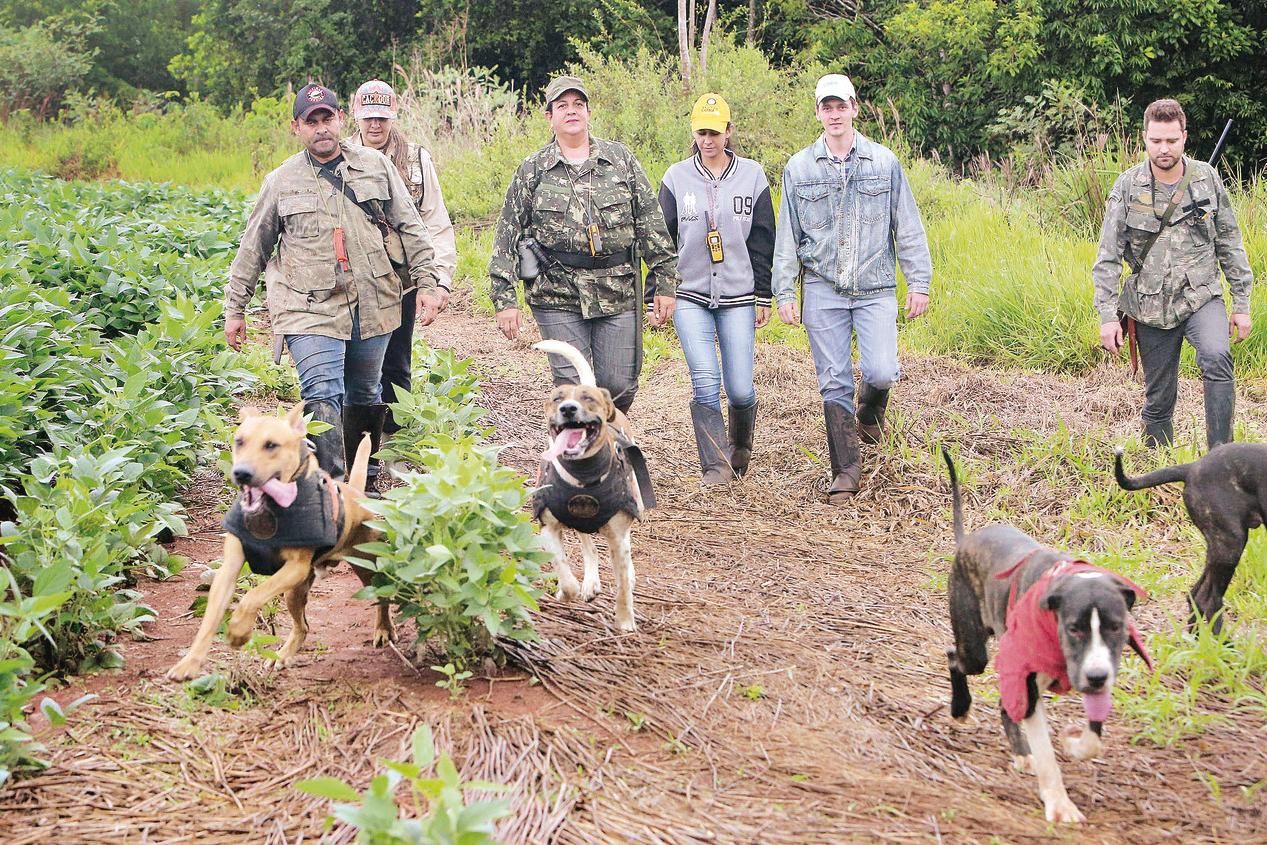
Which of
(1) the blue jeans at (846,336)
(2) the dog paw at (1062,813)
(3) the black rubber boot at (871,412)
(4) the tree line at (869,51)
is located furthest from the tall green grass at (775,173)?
(2) the dog paw at (1062,813)

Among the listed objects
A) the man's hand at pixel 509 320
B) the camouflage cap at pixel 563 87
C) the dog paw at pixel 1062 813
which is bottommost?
the dog paw at pixel 1062 813

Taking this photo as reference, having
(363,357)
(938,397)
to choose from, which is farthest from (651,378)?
(363,357)

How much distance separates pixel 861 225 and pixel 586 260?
1.74m

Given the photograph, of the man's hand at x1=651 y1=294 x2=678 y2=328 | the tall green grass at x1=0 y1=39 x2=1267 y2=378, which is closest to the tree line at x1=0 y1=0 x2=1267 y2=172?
the tall green grass at x1=0 y1=39 x2=1267 y2=378

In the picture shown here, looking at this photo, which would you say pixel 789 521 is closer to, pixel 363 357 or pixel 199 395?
pixel 363 357

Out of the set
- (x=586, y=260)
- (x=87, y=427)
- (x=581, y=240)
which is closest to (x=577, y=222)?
(x=581, y=240)

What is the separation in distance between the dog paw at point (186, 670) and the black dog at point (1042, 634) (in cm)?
261

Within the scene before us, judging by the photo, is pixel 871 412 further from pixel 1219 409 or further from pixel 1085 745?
pixel 1085 745

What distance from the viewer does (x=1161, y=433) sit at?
7562 millimetres

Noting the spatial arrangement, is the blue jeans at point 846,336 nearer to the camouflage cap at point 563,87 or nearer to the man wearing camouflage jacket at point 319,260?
the camouflage cap at point 563,87

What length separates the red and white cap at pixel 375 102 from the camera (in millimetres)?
7488

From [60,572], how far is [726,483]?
4.60 metres

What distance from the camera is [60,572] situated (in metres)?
4.09

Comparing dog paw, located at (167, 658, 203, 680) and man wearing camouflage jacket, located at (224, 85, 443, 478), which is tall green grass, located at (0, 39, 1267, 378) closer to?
man wearing camouflage jacket, located at (224, 85, 443, 478)
